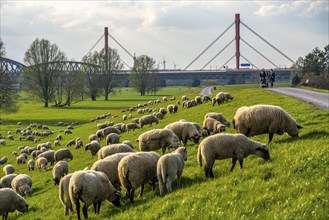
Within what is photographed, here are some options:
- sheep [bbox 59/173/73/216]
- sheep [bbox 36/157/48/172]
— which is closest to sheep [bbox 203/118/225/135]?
sheep [bbox 59/173/73/216]

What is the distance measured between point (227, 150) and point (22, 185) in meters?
11.5

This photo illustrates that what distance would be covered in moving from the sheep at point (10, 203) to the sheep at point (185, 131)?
729 cm

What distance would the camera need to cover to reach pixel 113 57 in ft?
392

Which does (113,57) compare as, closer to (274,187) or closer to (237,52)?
(237,52)

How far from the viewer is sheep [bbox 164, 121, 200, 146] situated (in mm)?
18062

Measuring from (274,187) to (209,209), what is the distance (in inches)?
70.3

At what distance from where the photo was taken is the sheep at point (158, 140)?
55.6 ft

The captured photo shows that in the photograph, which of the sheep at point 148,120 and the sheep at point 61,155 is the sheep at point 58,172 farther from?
the sheep at point 148,120

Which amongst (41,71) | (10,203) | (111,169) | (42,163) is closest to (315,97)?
(42,163)

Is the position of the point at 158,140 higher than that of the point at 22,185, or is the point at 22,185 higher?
the point at 158,140

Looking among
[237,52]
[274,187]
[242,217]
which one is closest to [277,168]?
[274,187]

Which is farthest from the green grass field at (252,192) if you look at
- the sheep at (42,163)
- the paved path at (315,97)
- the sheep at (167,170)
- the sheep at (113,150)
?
the sheep at (42,163)

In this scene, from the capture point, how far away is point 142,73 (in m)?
124

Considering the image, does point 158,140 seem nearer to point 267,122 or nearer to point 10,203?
point 267,122
